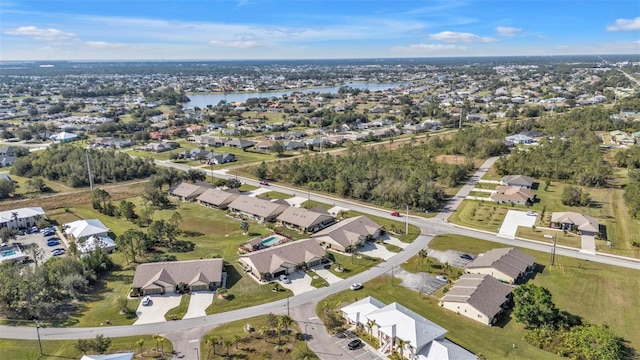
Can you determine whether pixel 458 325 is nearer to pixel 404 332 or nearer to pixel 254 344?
pixel 404 332

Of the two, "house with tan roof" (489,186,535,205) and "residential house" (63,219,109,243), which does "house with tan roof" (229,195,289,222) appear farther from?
"house with tan roof" (489,186,535,205)

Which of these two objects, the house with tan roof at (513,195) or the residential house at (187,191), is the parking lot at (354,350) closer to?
the house with tan roof at (513,195)

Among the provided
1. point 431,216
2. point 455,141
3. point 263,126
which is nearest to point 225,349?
point 431,216

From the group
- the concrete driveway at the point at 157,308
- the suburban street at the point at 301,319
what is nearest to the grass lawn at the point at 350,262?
the suburban street at the point at 301,319

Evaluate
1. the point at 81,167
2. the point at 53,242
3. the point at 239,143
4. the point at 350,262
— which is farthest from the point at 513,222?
the point at 81,167

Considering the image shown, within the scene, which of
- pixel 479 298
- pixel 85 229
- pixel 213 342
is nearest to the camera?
pixel 213 342

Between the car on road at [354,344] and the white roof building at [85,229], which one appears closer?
the car on road at [354,344]

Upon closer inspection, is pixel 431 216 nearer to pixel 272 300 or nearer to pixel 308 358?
pixel 272 300
